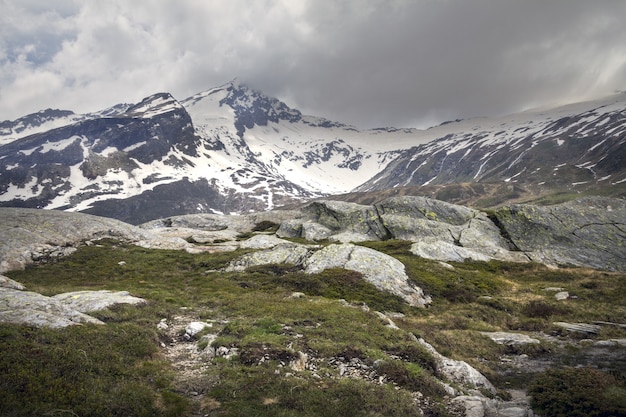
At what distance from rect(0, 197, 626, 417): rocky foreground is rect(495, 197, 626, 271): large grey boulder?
0.51 ft

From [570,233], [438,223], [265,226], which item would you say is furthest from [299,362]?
[265,226]

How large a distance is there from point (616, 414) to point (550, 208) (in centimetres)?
6333

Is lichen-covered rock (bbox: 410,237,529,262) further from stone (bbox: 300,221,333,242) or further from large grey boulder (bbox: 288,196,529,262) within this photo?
stone (bbox: 300,221,333,242)

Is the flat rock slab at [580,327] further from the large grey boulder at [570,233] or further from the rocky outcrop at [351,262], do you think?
the large grey boulder at [570,233]

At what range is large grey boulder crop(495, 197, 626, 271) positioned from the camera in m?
53.1

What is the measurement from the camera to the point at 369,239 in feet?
224

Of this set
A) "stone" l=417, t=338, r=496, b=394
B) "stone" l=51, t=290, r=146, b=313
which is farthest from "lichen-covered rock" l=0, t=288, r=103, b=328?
"stone" l=417, t=338, r=496, b=394

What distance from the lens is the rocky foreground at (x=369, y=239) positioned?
17609mm

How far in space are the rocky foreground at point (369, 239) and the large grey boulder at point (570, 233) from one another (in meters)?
0.16

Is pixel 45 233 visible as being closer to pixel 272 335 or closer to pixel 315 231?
pixel 272 335

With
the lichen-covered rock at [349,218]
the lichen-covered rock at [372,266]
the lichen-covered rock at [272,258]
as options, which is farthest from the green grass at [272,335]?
the lichen-covered rock at [349,218]

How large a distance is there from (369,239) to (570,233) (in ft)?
117

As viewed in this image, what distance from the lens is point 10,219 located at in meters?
46.4

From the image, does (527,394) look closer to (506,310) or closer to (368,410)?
(368,410)
